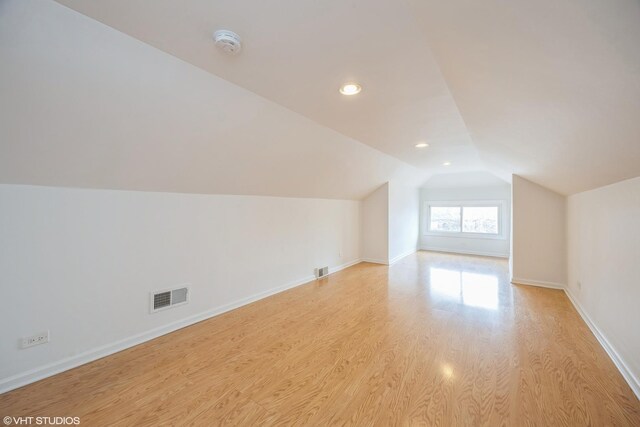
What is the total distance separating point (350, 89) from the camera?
184 cm

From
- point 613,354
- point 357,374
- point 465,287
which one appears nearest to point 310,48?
point 357,374

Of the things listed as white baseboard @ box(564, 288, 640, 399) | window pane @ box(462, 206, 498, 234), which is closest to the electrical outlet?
white baseboard @ box(564, 288, 640, 399)

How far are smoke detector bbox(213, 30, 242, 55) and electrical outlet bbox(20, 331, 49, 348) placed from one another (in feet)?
8.10

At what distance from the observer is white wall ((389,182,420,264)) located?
18.8 ft

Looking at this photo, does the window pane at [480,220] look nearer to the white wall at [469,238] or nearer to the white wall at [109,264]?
the white wall at [469,238]

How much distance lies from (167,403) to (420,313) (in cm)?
266

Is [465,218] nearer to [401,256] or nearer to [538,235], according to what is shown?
[401,256]

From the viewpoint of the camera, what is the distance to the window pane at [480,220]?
6574mm

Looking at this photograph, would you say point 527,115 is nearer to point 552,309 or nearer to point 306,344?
point 306,344

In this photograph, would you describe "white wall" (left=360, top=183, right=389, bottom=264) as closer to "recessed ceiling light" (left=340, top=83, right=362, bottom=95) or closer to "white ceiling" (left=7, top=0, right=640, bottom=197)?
"white ceiling" (left=7, top=0, right=640, bottom=197)

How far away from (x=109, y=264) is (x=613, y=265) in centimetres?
450

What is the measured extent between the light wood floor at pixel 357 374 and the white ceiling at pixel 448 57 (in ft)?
5.40

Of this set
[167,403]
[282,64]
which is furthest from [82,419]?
[282,64]

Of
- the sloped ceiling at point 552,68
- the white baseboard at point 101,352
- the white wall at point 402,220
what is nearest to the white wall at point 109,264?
the white baseboard at point 101,352
